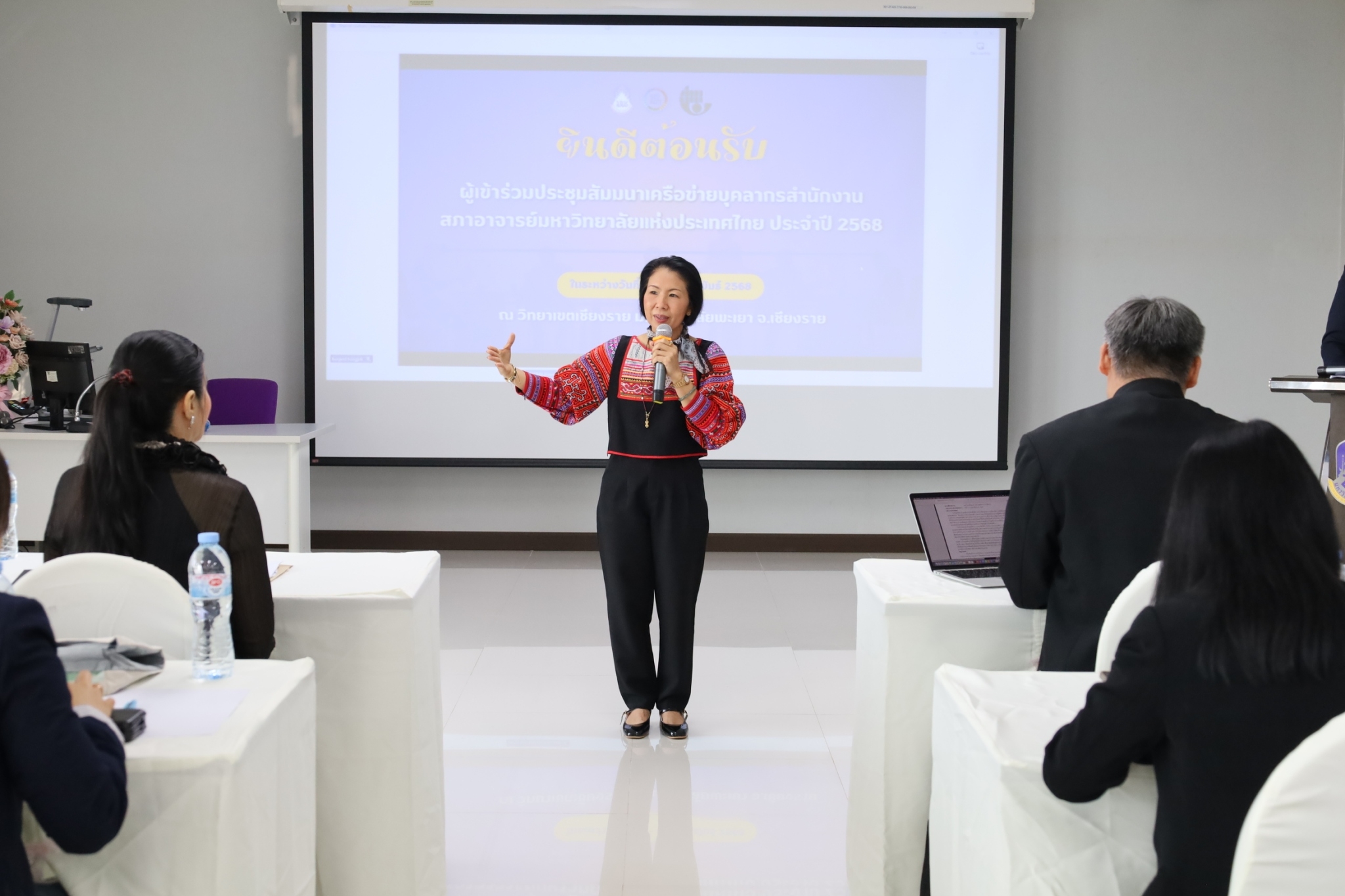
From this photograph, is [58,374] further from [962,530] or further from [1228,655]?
[1228,655]

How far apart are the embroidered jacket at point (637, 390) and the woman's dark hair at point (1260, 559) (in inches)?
69.0

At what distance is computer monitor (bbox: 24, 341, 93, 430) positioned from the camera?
4.61m

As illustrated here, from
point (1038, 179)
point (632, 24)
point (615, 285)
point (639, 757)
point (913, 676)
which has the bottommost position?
point (639, 757)

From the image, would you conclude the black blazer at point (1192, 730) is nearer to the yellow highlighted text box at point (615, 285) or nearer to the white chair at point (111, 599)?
the white chair at point (111, 599)

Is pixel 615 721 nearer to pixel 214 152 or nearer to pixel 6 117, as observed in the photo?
pixel 214 152

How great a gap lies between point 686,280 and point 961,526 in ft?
3.78

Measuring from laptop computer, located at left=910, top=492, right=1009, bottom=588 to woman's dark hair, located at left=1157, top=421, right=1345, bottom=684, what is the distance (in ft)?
3.34

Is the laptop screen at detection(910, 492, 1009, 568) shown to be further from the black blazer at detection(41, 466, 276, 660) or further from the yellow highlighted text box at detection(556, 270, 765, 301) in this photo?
the yellow highlighted text box at detection(556, 270, 765, 301)

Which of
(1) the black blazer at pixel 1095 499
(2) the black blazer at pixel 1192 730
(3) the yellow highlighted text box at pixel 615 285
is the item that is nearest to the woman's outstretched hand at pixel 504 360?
(1) the black blazer at pixel 1095 499

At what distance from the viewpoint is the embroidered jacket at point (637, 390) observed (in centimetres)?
299

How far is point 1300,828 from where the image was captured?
43.7 inches

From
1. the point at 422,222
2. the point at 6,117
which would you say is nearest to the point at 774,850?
the point at 422,222

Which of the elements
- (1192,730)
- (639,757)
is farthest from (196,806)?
(639,757)

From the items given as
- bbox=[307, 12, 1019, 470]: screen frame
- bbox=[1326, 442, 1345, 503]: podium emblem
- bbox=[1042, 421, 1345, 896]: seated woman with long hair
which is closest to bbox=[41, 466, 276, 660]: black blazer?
bbox=[1042, 421, 1345, 896]: seated woman with long hair
